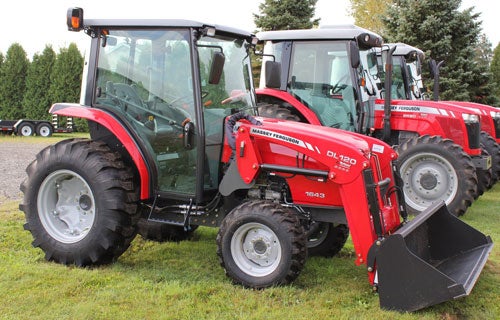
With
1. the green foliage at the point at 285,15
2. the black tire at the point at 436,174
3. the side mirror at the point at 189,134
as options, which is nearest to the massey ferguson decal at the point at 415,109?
the black tire at the point at 436,174

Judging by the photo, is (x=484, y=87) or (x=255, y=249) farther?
(x=484, y=87)

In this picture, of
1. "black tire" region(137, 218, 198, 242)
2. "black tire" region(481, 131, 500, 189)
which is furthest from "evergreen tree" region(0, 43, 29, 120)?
"black tire" region(137, 218, 198, 242)

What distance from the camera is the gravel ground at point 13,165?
9148 millimetres

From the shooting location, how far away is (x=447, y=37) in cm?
1692

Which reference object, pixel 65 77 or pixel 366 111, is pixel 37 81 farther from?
pixel 366 111

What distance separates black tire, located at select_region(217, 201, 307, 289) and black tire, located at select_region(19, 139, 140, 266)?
38.8 inches

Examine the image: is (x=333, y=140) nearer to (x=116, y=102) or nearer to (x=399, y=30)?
(x=116, y=102)

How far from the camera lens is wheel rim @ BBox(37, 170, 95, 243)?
5105 mm

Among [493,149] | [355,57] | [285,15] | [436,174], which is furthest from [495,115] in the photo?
[285,15]

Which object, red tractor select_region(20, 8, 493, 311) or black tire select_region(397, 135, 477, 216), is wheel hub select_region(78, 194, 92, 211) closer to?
red tractor select_region(20, 8, 493, 311)

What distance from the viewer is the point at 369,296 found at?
14.0 feet

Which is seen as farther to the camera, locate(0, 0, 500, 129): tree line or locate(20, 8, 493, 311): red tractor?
locate(0, 0, 500, 129): tree line

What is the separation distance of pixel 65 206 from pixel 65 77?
21.2 meters

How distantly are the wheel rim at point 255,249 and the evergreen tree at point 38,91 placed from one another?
22.9 m
